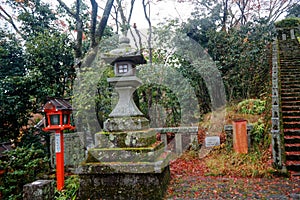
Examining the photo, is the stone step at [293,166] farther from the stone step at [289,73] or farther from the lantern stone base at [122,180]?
the stone step at [289,73]

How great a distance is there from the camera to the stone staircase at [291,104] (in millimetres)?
6246

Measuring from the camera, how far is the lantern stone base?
4.68 metres

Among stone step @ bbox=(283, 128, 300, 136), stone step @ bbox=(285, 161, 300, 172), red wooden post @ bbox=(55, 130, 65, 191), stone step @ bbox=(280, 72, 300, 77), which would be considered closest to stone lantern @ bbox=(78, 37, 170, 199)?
red wooden post @ bbox=(55, 130, 65, 191)

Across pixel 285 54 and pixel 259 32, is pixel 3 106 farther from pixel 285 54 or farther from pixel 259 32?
pixel 285 54

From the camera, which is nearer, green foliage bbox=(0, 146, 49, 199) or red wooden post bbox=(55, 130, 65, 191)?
red wooden post bbox=(55, 130, 65, 191)

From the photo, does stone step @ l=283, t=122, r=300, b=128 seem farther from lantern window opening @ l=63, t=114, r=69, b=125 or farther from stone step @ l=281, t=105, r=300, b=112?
lantern window opening @ l=63, t=114, r=69, b=125

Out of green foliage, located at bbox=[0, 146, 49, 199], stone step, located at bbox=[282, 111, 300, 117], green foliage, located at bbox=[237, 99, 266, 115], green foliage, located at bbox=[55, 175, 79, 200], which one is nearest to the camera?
green foliage, located at bbox=[55, 175, 79, 200]

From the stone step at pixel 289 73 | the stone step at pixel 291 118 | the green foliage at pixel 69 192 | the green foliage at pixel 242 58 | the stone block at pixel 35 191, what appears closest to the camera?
the stone block at pixel 35 191

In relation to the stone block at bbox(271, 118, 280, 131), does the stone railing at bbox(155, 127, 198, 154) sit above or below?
below

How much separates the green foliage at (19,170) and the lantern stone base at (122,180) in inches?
116

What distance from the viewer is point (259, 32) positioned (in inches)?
461

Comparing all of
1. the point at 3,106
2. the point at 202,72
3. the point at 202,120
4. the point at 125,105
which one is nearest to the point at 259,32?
the point at 202,72

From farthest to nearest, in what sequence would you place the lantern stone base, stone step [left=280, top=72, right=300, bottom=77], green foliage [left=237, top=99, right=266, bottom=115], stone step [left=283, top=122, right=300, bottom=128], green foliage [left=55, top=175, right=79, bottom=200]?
stone step [left=280, top=72, right=300, bottom=77]
green foliage [left=237, top=99, right=266, bottom=115]
stone step [left=283, top=122, right=300, bottom=128]
green foliage [left=55, top=175, right=79, bottom=200]
the lantern stone base

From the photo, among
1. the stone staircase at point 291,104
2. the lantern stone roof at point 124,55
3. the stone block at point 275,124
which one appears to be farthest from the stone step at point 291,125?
the lantern stone roof at point 124,55
